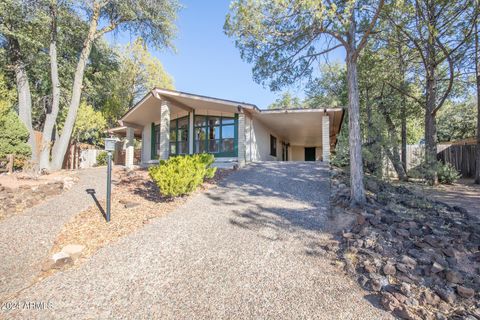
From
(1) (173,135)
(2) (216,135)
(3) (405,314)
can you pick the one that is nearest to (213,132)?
(2) (216,135)

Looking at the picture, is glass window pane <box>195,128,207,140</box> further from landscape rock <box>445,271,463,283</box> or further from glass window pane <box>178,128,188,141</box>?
landscape rock <box>445,271,463,283</box>

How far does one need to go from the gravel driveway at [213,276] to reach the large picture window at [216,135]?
7164 mm

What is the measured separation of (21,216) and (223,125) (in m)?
8.93

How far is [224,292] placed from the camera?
327 centimetres

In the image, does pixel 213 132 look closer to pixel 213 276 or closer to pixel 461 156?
pixel 213 276

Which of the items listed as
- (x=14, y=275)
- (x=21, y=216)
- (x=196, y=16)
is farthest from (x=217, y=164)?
(x=14, y=275)

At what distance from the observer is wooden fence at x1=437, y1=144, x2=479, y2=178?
15.2 m

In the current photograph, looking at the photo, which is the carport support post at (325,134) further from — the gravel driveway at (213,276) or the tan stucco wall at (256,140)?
the gravel driveway at (213,276)

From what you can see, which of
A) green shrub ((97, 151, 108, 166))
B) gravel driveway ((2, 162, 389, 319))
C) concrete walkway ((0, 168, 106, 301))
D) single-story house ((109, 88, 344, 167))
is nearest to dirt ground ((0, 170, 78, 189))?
concrete walkway ((0, 168, 106, 301))

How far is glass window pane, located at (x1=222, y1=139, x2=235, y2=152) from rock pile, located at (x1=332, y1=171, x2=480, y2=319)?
24.8 ft

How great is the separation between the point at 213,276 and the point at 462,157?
18713 millimetres

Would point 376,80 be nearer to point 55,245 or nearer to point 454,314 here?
point 454,314

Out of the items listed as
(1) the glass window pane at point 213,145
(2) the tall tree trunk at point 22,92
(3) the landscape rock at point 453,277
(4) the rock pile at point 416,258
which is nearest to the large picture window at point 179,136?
(1) the glass window pane at point 213,145

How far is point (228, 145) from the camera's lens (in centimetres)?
1294
